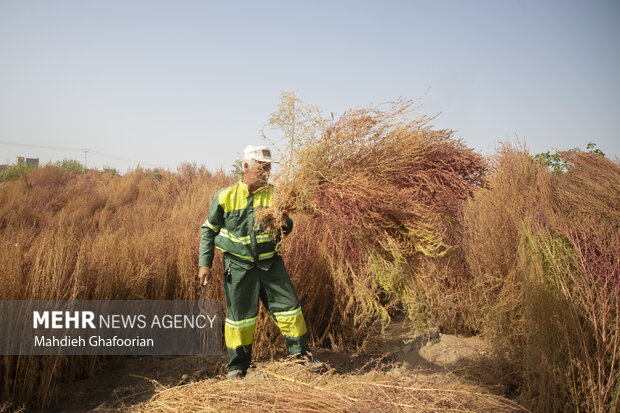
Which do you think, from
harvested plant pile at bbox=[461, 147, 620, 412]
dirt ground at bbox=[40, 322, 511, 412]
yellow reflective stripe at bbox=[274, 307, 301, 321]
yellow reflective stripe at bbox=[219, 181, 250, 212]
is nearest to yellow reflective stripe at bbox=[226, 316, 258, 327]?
yellow reflective stripe at bbox=[274, 307, 301, 321]

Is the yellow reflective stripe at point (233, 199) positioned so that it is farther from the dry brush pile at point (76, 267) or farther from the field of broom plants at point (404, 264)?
the dry brush pile at point (76, 267)

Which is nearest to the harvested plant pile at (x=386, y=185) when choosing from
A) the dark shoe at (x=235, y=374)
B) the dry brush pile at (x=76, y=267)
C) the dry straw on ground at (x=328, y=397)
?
the dry straw on ground at (x=328, y=397)

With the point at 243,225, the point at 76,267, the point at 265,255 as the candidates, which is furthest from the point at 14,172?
the point at 265,255

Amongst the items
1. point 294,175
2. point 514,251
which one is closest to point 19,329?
point 294,175

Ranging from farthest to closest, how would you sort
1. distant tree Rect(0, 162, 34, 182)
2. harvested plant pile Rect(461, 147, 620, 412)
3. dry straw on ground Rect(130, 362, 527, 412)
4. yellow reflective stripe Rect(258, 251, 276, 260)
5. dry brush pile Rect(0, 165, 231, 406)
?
distant tree Rect(0, 162, 34, 182), yellow reflective stripe Rect(258, 251, 276, 260), dry brush pile Rect(0, 165, 231, 406), harvested plant pile Rect(461, 147, 620, 412), dry straw on ground Rect(130, 362, 527, 412)

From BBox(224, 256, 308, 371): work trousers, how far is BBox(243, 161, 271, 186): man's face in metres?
0.68

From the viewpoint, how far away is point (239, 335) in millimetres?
3271

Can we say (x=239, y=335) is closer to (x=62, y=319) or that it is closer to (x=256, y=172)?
(x=256, y=172)

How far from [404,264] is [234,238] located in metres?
1.39

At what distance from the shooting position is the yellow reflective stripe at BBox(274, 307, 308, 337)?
3.33m

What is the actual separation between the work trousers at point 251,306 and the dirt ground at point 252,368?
0.79 feet

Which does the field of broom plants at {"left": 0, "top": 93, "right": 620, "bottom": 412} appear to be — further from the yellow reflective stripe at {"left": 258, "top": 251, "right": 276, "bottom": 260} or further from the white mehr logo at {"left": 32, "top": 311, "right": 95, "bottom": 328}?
the yellow reflective stripe at {"left": 258, "top": 251, "right": 276, "bottom": 260}

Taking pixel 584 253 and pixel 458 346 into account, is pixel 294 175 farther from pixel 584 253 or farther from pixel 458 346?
pixel 458 346

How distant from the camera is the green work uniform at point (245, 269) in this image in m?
3.21
